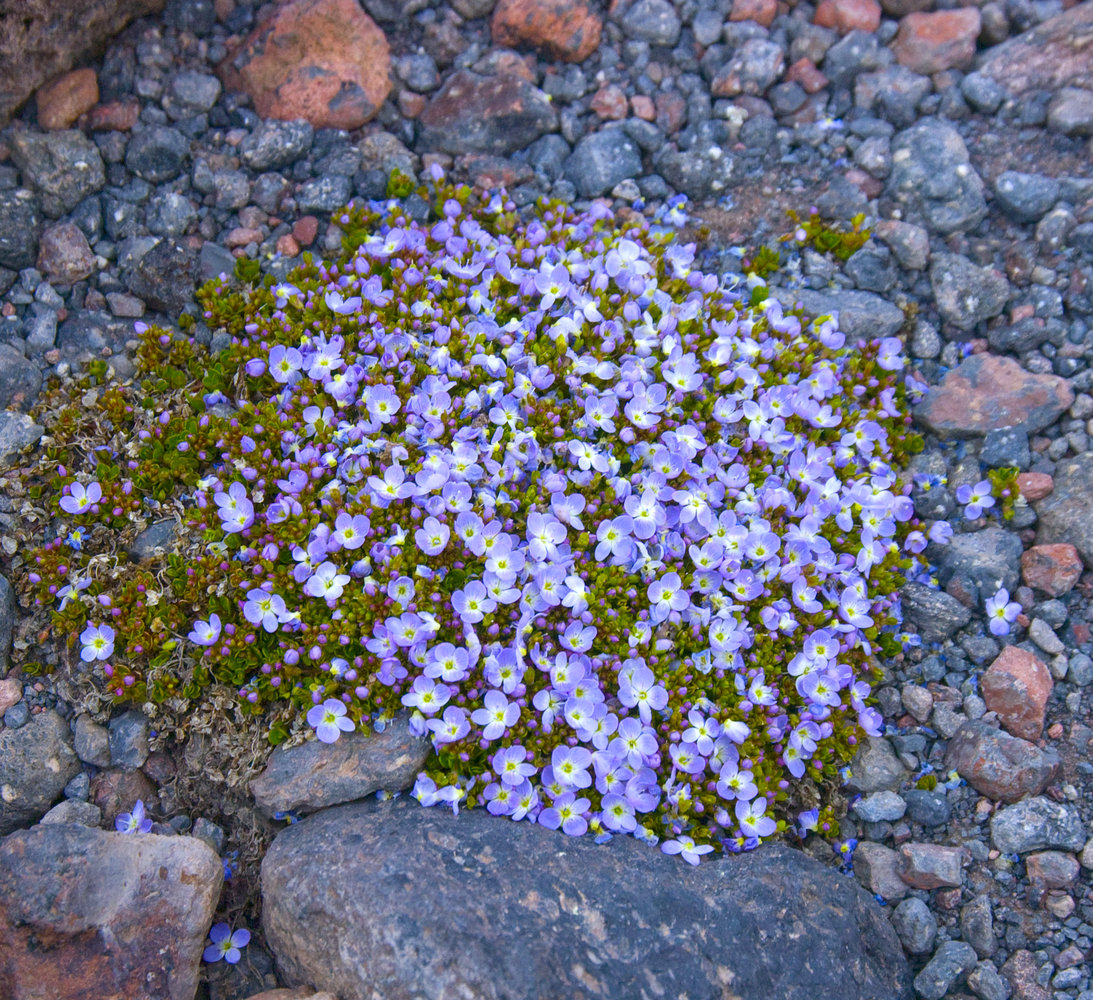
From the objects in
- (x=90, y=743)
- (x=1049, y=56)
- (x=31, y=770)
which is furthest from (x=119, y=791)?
(x=1049, y=56)

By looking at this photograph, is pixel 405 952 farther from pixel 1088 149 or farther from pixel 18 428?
pixel 1088 149

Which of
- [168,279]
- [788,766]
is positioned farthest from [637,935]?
[168,279]

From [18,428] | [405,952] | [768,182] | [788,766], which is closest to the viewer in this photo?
[405,952]

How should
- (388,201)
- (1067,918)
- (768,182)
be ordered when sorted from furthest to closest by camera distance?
(768,182) → (388,201) → (1067,918)

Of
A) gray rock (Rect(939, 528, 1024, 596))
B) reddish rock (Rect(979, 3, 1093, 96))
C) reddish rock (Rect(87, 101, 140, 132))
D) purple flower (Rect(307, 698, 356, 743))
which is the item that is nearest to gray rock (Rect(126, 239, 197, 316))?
reddish rock (Rect(87, 101, 140, 132))

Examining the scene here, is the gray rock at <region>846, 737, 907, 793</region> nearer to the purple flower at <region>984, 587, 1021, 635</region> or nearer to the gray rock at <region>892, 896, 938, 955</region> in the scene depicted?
the gray rock at <region>892, 896, 938, 955</region>

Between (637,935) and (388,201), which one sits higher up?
(388,201)

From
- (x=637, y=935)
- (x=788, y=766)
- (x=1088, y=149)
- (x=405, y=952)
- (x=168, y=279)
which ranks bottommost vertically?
(x=788, y=766)
